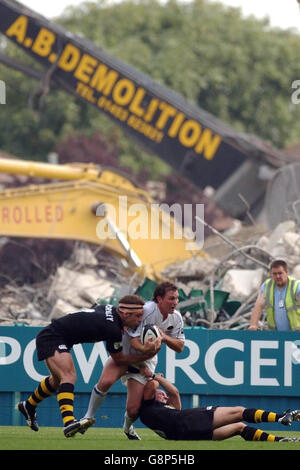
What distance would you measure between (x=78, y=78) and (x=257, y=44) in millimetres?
38889

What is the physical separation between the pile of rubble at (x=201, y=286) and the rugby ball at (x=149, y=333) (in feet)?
17.4

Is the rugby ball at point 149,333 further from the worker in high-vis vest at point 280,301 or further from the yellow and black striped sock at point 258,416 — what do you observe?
the worker in high-vis vest at point 280,301

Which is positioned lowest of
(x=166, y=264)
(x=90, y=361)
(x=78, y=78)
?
(x=90, y=361)

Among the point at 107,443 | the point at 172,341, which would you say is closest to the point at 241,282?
the point at 172,341

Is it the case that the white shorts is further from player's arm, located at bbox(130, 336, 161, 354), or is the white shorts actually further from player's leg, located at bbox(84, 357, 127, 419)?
player's arm, located at bbox(130, 336, 161, 354)

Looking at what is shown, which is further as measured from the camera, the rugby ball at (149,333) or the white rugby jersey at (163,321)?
the white rugby jersey at (163,321)

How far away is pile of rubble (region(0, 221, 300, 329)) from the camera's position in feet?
58.1

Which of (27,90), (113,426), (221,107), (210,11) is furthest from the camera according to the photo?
(210,11)

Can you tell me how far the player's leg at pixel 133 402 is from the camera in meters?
11.8

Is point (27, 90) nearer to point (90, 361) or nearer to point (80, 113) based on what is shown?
point (80, 113)

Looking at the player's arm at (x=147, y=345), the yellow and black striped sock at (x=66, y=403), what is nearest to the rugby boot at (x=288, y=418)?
the player's arm at (x=147, y=345)

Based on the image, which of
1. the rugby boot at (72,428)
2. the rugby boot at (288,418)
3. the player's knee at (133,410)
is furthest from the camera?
the player's knee at (133,410)

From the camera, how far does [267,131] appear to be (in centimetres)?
6059
